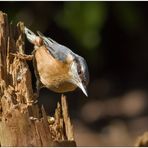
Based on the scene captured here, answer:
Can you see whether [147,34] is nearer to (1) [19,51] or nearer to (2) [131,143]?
(2) [131,143]

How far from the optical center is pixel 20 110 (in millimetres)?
5488

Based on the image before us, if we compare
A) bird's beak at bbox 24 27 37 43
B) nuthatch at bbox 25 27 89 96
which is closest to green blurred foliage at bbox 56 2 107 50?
bird's beak at bbox 24 27 37 43

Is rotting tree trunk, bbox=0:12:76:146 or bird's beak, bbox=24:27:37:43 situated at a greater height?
bird's beak, bbox=24:27:37:43

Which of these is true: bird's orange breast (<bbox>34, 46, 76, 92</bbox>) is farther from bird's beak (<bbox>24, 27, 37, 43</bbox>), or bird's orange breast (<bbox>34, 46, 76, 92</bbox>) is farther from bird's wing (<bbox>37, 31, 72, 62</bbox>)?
bird's beak (<bbox>24, 27, 37, 43</bbox>)

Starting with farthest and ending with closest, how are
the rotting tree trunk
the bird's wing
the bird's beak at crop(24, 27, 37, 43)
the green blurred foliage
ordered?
the green blurred foliage → the bird's beak at crop(24, 27, 37, 43) → the bird's wing → the rotting tree trunk

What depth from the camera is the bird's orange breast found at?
6750mm

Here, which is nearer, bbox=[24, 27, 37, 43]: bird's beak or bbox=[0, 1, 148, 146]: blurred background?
bbox=[24, 27, 37, 43]: bird's beak

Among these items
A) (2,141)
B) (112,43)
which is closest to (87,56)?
(112,43)

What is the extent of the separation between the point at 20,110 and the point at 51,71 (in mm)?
1389

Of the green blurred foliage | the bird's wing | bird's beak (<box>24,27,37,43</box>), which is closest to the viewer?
the bird's wing

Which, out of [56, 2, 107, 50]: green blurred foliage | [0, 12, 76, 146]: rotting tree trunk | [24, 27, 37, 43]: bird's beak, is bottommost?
[0, 12, 76, 146]: rotting tree trunk

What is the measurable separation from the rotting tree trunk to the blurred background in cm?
443

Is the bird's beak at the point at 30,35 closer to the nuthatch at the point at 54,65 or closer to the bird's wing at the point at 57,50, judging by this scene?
the nuthatch at the point at 54,65

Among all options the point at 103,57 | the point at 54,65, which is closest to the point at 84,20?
the point at 103,57
